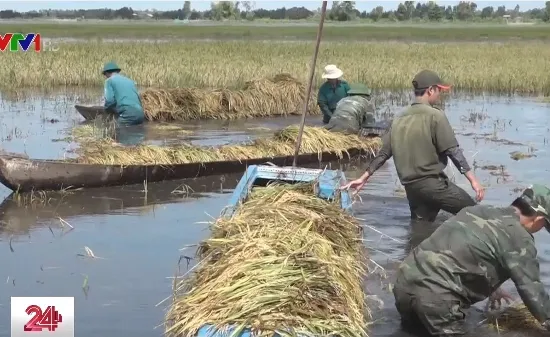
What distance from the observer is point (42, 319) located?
12.0 ft

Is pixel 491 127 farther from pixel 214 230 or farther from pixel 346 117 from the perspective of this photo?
pixel 214 230

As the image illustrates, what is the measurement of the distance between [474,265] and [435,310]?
43cm

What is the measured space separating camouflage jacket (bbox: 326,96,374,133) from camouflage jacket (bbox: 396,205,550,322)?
7.90 m

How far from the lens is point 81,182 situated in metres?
10.7

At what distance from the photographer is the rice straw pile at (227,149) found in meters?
11.1

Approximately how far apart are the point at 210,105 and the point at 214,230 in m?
12.8

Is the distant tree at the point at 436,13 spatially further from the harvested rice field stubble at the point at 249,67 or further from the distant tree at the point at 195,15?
the harvested rice field stubble at the point at 249,67

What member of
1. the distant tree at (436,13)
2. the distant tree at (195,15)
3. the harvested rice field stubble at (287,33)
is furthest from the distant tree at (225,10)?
the harvested rice field stubble at (287,33)

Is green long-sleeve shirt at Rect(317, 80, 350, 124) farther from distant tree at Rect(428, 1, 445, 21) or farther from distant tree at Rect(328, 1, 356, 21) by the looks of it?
distant tree at Rect(428, 1, 445, 21)

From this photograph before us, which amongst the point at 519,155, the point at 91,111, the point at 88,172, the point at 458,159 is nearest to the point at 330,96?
the point at 519,155

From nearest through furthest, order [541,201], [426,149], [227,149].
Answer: [541,201], [426,149], [227,149]

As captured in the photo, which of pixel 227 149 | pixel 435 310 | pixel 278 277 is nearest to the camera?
pixel 278 277

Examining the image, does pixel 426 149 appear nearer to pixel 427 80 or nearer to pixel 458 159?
pixel 458 159

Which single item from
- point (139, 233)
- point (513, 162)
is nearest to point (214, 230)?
point (139, 233)
